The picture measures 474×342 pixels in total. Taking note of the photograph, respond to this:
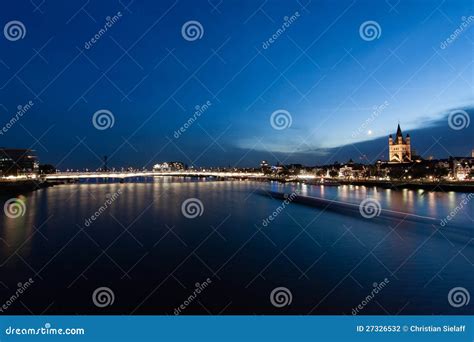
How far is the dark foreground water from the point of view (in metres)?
6.28

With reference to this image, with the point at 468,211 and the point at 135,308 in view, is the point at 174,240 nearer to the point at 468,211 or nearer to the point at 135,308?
the point at 135,308

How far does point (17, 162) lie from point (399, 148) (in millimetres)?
75527

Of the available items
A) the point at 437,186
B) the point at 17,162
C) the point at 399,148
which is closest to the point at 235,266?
the point at 437,186

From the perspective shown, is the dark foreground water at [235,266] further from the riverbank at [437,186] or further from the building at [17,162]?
the building at [17,162]

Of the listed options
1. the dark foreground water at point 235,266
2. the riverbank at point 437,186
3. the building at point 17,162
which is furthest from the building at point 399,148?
the dark foreground water at point 235,266

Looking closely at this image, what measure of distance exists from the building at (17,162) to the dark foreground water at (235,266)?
165 ft

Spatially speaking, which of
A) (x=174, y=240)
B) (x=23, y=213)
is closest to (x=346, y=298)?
(x=174, y=240)

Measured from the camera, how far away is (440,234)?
520 inches

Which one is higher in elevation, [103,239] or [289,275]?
[289,275]

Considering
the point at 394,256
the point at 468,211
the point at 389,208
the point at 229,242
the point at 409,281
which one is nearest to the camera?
the point at 409,281

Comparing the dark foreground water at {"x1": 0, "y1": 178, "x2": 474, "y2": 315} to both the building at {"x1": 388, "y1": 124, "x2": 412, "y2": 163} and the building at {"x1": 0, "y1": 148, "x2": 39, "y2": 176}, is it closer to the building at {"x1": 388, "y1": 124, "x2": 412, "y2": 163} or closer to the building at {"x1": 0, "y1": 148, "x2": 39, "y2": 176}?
the building at {"x1": 0, "y1": 148, "x2": 39, "y2": 176}

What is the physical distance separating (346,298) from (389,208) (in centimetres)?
1583

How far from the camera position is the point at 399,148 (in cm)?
8669

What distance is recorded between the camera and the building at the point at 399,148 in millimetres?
85994
